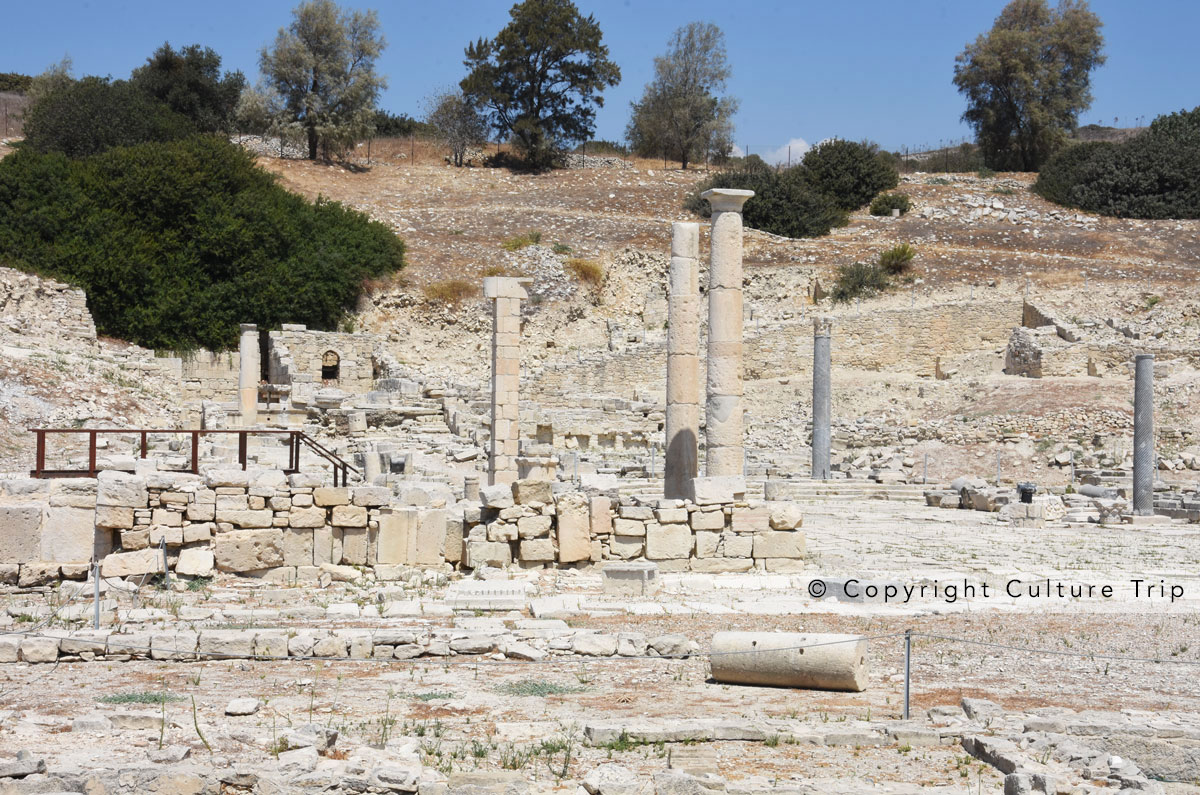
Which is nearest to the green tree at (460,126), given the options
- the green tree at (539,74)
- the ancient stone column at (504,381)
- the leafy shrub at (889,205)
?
the green tree at (539,74)

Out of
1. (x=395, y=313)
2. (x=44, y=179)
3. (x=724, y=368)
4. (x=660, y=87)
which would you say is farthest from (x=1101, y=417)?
(x=660, y=87)

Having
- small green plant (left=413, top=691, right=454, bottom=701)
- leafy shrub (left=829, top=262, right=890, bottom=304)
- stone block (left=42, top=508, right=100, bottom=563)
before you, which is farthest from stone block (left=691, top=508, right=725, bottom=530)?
leafy shrub (left=829, top=262, right=890, bottom=304)

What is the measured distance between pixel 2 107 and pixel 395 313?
105 feet

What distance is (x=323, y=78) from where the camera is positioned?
A: 53.2 m

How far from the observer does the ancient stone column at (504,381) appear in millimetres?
19812

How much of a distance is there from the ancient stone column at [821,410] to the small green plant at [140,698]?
1879 cm

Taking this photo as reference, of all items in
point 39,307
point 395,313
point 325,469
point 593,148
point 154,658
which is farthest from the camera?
point 593,148

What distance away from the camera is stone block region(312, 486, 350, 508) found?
12.4m

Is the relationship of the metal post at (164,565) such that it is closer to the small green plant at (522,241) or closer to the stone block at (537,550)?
the stone block at (537,550)

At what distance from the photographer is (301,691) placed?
25.4ft

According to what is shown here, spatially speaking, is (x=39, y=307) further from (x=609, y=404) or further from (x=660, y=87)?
(x=660, y=87)

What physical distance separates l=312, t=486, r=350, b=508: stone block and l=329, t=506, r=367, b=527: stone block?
0.22 ft

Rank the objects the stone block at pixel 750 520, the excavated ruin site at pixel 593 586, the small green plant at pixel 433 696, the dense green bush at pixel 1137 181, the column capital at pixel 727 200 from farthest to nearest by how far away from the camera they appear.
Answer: the dense green bush at pixel 1137 181, the column capital at pixel 727 200, the stone block at pixel 750 520, the small green plant at pixel 433 696, the excavated ruin site at pixel 593 586

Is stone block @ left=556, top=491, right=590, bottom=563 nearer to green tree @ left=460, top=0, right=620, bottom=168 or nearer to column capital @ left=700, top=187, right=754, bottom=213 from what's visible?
column capital @ left=700, top=187, right=754, bottom=213
